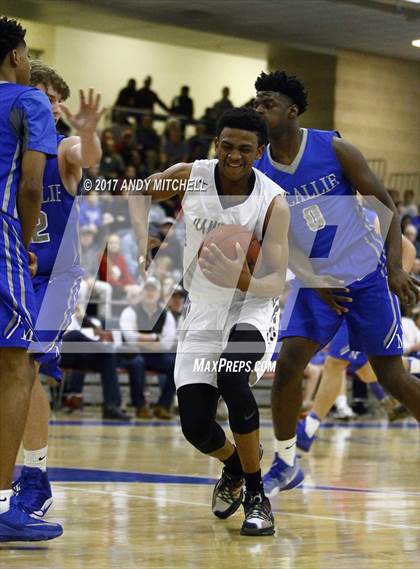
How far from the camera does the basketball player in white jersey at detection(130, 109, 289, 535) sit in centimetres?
514

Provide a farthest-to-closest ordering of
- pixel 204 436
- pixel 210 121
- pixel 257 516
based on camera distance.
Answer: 1. pixel 210 121
2. pixel 204 436
3. pixel 257 516

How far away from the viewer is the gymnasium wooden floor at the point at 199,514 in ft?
14.6

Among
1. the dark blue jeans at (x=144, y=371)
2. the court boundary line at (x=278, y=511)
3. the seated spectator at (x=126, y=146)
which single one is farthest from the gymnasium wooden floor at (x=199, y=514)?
the seated spectator at (x=126, y=146)

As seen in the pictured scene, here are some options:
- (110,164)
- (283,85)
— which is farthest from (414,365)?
(110,164)

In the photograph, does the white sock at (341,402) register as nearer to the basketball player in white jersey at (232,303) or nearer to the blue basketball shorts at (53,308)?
the basketball player in white jersey at (232,303)

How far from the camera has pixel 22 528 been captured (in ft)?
15.0

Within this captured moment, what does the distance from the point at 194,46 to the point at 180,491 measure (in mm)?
17431

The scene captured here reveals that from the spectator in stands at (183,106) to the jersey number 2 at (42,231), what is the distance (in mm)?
16551

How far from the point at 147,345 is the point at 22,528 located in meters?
8.20

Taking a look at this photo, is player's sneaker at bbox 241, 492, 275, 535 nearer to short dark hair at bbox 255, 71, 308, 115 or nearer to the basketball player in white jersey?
the basketball player in white jersey

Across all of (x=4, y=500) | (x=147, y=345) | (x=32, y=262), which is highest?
(x=32, y=262)

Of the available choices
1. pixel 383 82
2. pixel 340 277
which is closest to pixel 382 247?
pixel 340 277

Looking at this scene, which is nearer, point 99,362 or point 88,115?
point 88,115

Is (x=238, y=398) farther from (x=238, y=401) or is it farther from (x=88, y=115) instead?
(x=88, y=115)
